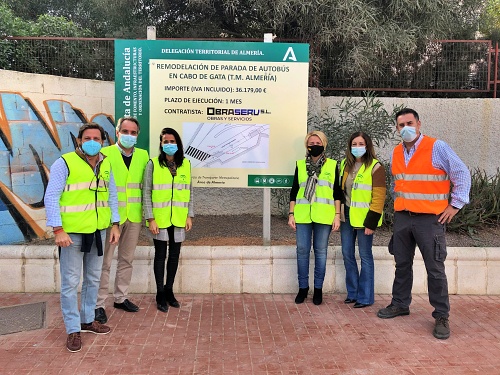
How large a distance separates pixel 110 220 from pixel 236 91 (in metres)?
2.26

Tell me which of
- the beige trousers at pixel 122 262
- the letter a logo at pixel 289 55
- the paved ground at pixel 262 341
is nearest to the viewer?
the paved ground at pixel 262 341

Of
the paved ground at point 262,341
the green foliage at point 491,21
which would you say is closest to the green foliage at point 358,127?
the paved ground at point 262,341

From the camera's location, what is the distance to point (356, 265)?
5266 millimetres

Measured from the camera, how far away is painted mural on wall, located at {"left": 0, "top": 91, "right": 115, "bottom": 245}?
20.1 ft

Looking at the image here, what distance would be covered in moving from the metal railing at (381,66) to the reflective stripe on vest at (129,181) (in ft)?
11.5

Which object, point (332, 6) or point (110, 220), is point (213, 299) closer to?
point (110, 220)

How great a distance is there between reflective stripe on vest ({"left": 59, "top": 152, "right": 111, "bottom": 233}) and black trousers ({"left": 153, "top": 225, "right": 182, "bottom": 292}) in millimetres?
951

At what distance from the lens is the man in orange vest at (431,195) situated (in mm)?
4387

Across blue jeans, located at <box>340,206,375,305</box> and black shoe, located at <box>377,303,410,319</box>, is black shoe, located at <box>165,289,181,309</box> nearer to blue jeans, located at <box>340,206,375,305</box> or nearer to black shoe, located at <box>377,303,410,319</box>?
blue jeans, located at <box>340,206,375,305</box>

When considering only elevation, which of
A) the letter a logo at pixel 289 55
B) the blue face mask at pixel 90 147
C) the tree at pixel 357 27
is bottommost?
the blue face mask at pixel 90 147

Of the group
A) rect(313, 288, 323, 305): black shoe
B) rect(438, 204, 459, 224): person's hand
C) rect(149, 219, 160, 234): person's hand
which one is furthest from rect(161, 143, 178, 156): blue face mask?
rect(438, 204, 459, 224): person's hand

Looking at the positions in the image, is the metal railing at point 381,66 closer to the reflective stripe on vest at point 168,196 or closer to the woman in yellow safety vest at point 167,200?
the woman in yellow safety vest at point 167,200

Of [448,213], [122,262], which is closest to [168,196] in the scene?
[122,262]

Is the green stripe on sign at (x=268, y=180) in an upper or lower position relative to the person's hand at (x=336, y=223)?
upper
